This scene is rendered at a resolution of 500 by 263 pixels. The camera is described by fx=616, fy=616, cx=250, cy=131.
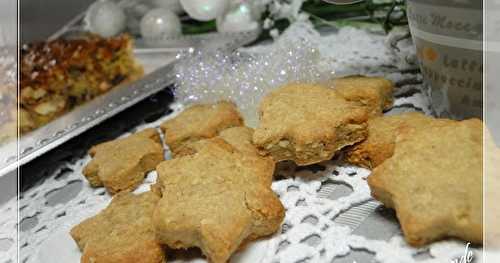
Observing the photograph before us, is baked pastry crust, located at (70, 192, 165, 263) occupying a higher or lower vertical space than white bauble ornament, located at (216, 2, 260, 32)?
lower

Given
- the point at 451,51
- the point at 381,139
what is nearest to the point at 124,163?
the point at 381,139

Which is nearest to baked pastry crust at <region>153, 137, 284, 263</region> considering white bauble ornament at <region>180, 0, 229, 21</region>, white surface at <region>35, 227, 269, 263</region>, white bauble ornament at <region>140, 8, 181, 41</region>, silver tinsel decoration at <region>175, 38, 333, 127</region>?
A: white surface at <region>35, 227, 269, 263</region>

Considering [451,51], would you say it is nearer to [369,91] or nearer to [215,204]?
[369,91]

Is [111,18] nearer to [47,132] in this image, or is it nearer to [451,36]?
[47,132]

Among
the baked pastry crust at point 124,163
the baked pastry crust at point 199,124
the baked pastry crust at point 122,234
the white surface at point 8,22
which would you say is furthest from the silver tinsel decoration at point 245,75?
the white surface at point 8,22

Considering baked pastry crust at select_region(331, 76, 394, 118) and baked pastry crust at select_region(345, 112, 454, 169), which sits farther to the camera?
baked pastry crust at select_region(331, 76, 394, 118)

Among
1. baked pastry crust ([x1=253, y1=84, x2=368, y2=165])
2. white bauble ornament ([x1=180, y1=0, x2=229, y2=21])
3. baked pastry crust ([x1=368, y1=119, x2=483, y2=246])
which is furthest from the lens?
white bauble ornament ([x1=180, y1=0, x2=229, y2=21])

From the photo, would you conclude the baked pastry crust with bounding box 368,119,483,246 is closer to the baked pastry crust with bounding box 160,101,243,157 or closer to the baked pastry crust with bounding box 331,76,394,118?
the baked pastry crust with bounding box 331,76,394,118
